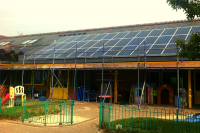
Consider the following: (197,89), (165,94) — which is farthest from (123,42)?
(197,89)

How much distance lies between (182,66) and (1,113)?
1087cm

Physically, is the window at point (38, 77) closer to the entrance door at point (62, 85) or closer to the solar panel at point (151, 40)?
the entrance door at point (62, 85)

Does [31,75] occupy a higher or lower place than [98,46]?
lower

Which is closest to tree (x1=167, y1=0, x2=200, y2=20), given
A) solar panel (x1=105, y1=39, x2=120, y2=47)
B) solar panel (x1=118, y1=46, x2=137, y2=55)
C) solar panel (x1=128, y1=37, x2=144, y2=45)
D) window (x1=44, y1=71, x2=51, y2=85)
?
solar panel (x1=118, y1=46, x2=137, y2=55)

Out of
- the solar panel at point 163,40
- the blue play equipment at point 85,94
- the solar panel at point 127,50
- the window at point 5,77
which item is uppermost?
the solar panel at point 163,40

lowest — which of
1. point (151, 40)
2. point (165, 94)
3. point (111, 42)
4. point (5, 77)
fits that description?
point (165, 94)

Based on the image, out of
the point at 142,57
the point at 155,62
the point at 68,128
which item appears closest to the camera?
the point at 68,128

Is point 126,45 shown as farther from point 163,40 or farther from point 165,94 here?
point 165,94

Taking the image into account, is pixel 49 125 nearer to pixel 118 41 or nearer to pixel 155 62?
pixel 155 62

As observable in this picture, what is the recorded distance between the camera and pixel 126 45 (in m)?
17.2

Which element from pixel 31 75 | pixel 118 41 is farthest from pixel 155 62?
pixel 31 75

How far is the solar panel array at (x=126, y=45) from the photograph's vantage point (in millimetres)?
15367

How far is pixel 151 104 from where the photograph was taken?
15.7m

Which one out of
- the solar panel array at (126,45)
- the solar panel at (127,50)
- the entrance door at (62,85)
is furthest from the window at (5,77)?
the solar panel at (127,50)
